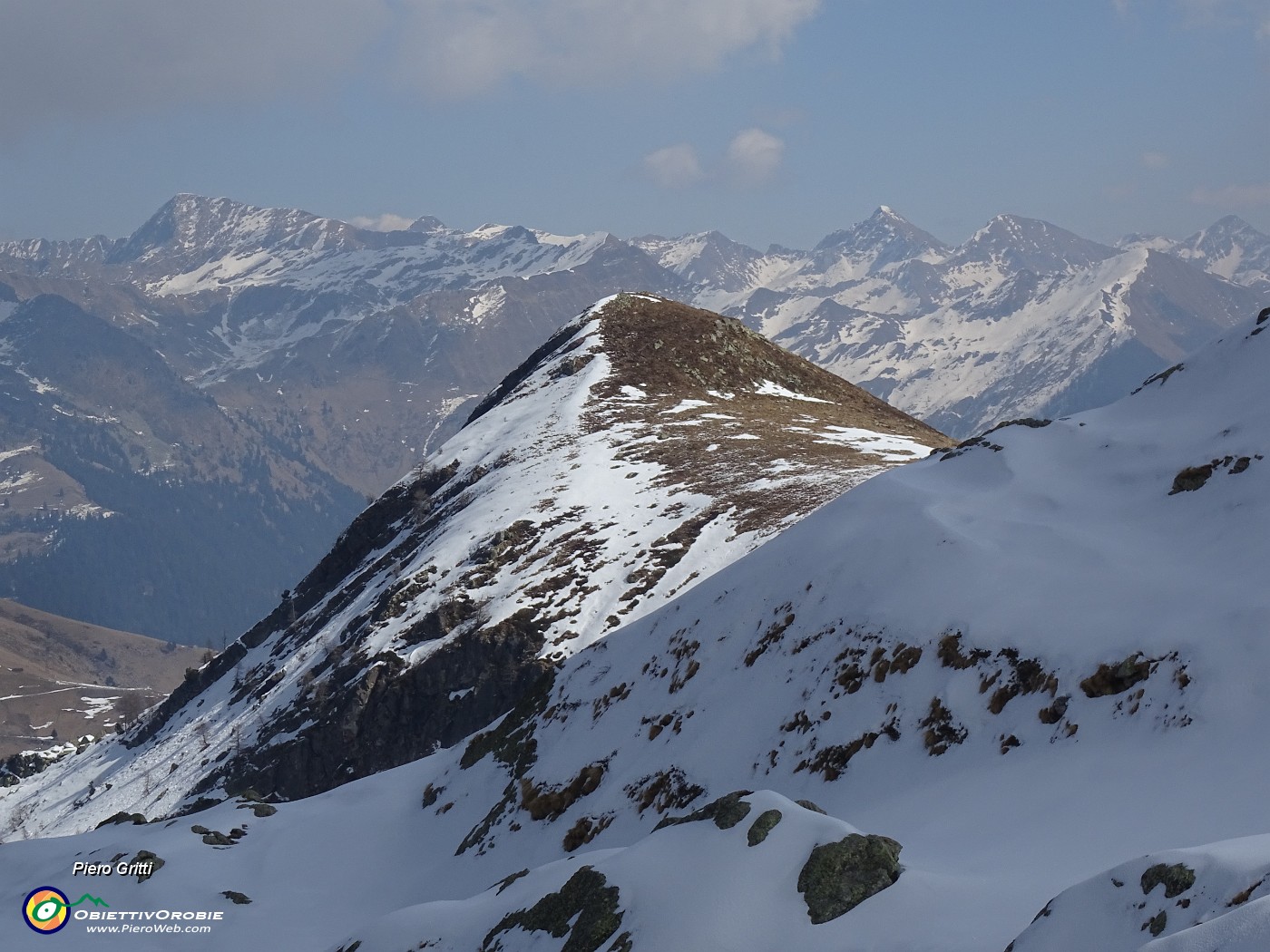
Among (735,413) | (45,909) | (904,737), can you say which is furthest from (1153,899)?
(735,413)

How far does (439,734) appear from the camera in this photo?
55.9 m

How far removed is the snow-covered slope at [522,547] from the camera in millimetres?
53844

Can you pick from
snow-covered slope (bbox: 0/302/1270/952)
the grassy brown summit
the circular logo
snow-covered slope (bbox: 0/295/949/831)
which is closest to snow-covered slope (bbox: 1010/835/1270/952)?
snow-covered slope (bbox: 0/302/1270/952)

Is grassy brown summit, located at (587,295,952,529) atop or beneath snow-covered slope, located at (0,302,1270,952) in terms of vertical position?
atop

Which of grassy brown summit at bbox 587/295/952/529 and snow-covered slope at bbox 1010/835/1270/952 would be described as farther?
grassy brown summit at bbox 587/295/952/529

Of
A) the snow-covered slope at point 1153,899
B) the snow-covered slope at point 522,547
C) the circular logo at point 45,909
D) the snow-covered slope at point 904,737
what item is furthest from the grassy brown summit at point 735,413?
the snow-covered slope at point 1153,899

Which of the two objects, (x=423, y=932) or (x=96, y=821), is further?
(x=96, y=821)

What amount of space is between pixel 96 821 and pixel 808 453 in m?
57.6

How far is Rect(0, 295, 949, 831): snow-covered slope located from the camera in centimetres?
5384

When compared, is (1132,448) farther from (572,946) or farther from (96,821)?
(96,821)

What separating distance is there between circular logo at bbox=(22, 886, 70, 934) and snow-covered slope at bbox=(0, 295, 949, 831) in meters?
22.4

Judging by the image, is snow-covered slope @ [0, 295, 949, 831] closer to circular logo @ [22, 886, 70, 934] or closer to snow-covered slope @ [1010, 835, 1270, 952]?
circular logo @ [22, 886, 70, 934]

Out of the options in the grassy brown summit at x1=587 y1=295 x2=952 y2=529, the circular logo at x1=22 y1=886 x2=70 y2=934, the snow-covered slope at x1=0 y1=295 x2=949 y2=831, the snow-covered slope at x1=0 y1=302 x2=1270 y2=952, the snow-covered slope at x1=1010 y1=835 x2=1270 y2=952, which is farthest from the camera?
the grassy brown summit at x1=587 y1=295 x2=952 y2=529

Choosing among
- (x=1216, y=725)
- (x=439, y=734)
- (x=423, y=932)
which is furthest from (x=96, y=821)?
(x=1216, y=725)
